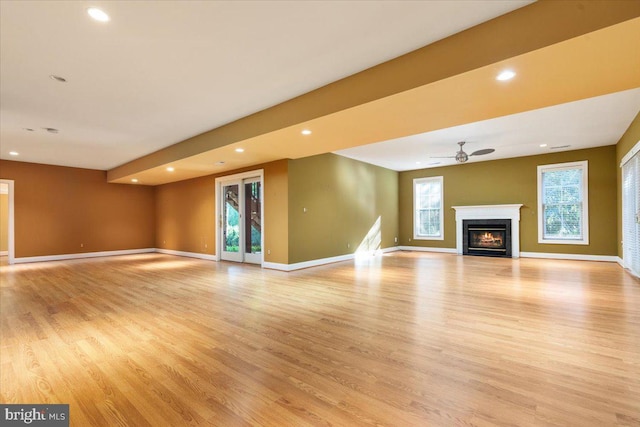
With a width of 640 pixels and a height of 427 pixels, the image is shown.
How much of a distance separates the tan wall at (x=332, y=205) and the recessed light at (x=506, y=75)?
14.7ft

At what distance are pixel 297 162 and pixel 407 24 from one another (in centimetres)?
444

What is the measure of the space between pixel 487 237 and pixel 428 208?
6.80ft

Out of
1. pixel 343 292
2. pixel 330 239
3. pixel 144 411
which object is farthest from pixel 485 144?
pixel 144 411

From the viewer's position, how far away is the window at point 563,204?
7547 mm

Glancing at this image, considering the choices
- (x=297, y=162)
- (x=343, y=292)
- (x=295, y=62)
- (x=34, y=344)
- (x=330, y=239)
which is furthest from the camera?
(x=330, y=239)

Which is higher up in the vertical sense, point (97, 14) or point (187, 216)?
point (97, 14)

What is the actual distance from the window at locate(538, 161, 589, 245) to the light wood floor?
3178 mm

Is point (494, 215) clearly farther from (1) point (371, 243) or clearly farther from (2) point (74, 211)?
(2) point (74, 211)

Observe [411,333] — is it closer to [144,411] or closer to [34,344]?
[144,411]

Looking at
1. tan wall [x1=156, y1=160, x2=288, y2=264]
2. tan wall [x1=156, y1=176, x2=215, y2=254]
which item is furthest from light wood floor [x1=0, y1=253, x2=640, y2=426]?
tan wall [x1=156, y1=176, x2=215, y2=254]

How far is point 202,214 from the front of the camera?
29.3 feet

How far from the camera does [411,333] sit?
2.90 meters
